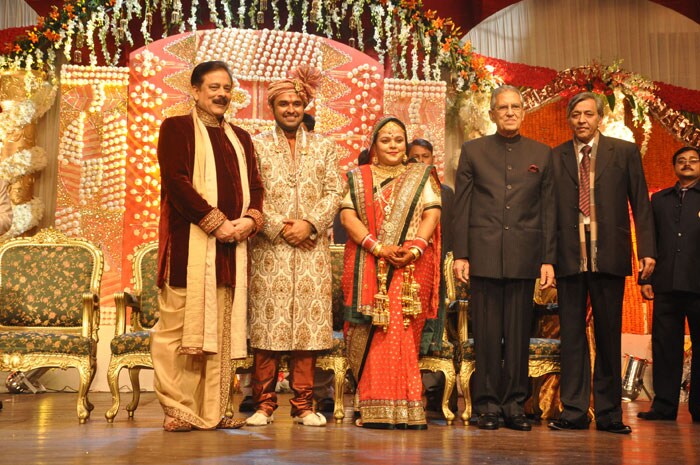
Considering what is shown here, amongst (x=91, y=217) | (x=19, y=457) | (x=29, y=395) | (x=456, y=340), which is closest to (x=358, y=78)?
(x=91, y=217)

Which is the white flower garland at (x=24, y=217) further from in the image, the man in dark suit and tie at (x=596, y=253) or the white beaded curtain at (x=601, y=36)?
the man in dark suit and tie at (x=596, y=253)

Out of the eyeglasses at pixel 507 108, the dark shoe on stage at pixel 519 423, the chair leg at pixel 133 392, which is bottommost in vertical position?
the dark shoe on stage at pixel 519 423

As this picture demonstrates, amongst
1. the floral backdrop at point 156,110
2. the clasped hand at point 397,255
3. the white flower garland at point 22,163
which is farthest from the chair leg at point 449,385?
the white flower garland at point 22,163

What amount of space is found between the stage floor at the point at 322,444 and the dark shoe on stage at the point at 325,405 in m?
0.50

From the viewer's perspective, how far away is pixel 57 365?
470cm

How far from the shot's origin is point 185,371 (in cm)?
422

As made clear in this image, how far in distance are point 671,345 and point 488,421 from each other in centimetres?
162

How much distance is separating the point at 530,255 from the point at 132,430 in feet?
6.91

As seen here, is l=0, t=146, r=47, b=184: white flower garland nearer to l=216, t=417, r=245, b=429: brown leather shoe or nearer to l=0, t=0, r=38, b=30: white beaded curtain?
l=0, t=0, r=38, b=30: white beaded curtain

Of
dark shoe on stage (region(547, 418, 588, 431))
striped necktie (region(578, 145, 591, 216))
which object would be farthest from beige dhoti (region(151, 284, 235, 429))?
striped necktie (region(578, 145, 591, 216))

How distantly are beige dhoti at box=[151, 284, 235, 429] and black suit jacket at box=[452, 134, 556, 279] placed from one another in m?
1.28

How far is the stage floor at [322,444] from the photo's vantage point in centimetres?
329

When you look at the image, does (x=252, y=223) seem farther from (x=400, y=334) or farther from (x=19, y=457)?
(x=19, y=457)

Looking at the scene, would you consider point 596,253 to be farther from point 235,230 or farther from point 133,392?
point 133,392
